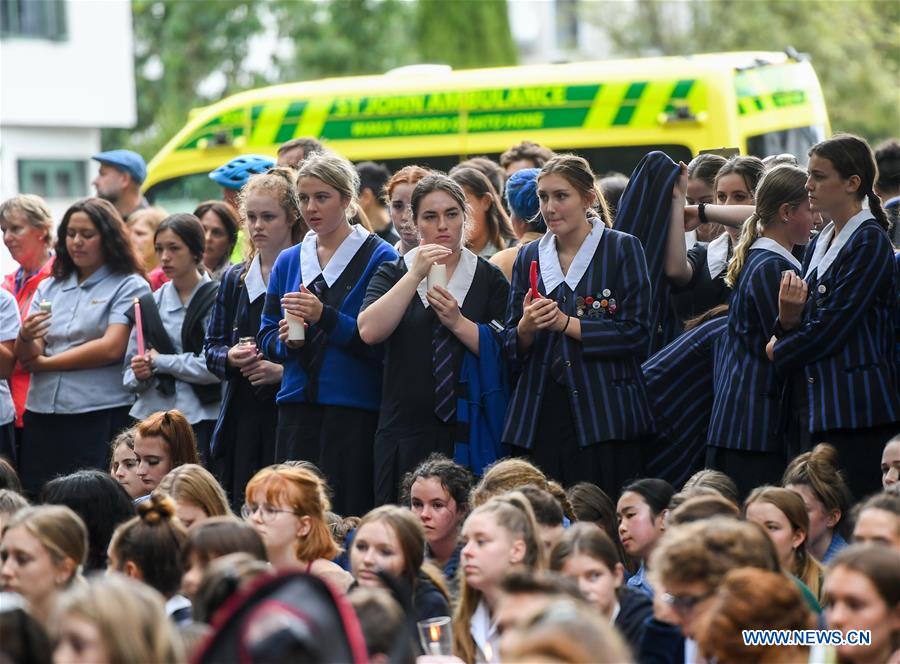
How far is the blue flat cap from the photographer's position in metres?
11.2

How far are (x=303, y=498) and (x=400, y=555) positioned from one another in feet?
2.22

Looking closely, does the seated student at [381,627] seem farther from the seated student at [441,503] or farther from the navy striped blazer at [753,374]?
the navy striped blazer at [753,374]

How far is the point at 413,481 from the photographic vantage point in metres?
7.13

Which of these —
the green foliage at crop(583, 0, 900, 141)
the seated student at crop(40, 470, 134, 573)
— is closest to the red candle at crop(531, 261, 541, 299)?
the seated student at crop(40, 470, 134, 573)

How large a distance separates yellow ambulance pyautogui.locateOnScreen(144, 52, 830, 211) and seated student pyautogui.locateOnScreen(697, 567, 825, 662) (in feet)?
22.6

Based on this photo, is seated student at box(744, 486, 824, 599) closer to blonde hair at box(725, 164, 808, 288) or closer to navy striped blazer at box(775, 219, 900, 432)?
navy striped blazer at box(775, 219, 900, 432)

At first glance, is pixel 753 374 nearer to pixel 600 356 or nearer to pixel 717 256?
pixel 600 356

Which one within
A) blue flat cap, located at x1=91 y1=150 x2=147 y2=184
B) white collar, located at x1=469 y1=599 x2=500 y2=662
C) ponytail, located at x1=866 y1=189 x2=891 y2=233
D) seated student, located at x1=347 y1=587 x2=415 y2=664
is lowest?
white collar, located at x1=469 y1=599 x2=500 y2=662

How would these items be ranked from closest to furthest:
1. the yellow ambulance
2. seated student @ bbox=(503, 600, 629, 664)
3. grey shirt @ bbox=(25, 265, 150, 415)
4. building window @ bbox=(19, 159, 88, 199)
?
seated student @ bbox=(503, 600, 629, 664), grey shirt @ bbox=(25, 265, 150, 415), the yellow ambulance, building window @ bbox=(19, 159, 88, 199)

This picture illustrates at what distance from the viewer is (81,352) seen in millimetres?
8852

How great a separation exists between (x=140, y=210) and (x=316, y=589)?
7.59 m

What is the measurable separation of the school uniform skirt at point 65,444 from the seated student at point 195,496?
1973mm

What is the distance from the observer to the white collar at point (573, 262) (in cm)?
718

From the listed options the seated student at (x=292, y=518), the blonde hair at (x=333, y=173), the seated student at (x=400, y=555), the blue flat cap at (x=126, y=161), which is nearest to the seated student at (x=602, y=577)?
the seated student at (x=400, y=555)
